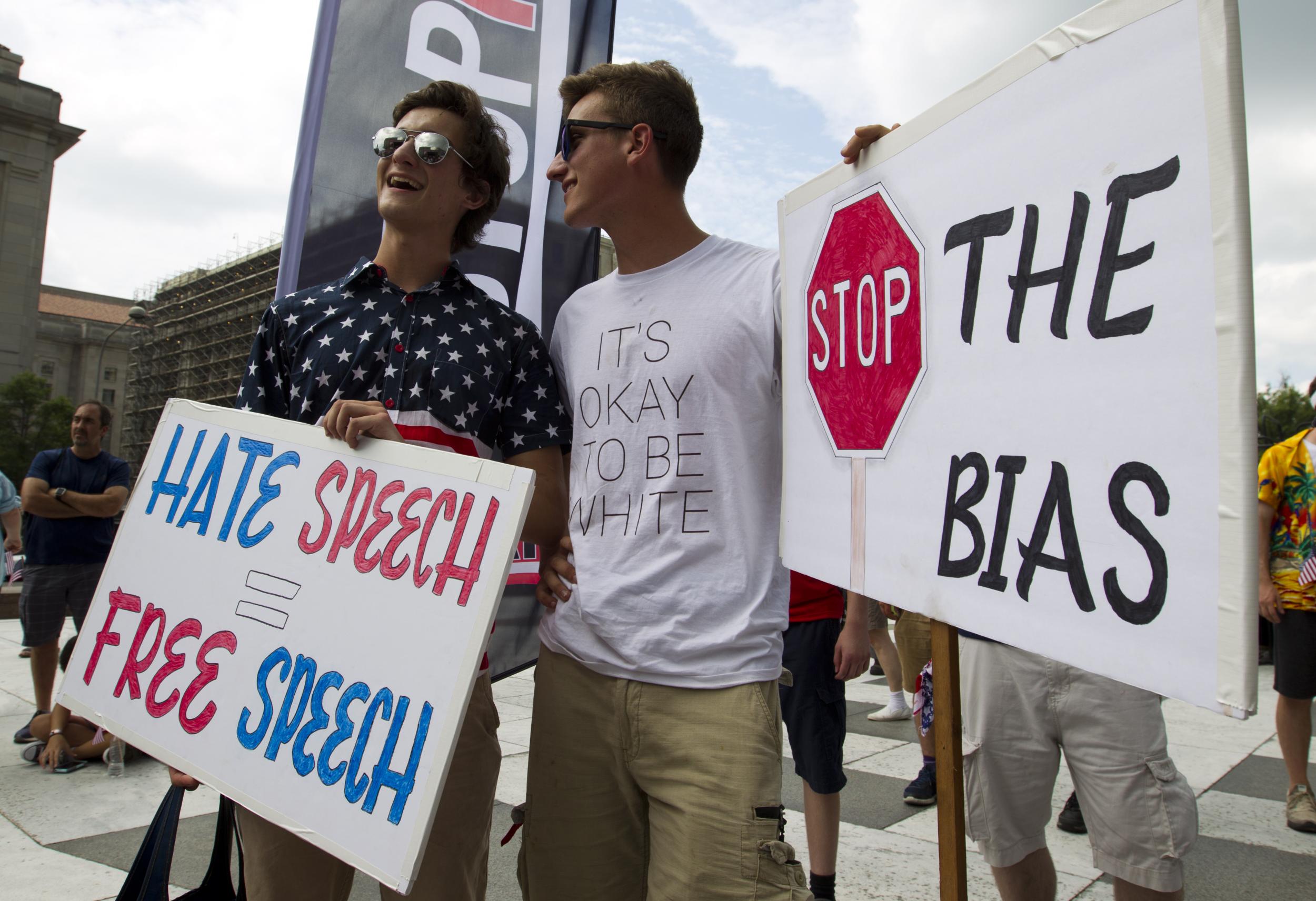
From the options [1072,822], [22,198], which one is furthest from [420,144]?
[22,198]

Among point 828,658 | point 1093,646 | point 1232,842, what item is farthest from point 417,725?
point 1232,842

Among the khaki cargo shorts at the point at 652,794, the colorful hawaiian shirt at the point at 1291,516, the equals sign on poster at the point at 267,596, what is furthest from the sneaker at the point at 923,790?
the equals sign on poster at the point at 267,596

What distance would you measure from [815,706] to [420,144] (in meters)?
2.02

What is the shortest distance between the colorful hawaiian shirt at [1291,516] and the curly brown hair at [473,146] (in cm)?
335

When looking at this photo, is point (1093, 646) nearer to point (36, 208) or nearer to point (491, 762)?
point (491, 762)

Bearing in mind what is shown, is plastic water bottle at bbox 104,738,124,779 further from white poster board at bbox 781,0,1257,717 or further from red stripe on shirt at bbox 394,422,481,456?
white poster board at bbox 781,0,1257,717

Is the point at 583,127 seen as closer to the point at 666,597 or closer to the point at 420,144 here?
the point at 420,144

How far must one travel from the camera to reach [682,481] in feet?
5.69

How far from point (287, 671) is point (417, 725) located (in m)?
0.30

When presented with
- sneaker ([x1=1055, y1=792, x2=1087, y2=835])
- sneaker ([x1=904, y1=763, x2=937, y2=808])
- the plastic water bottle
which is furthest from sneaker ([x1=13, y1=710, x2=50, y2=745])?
sneaker ([x1=1055, y1=792, x2=1087, y2=835])

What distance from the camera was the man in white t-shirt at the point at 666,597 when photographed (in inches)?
62.6

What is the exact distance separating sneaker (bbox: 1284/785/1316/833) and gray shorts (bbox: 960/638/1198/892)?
80.7 inches

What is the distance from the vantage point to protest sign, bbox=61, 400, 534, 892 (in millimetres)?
1320

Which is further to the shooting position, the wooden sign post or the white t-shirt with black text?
the white t-shirt with black text
